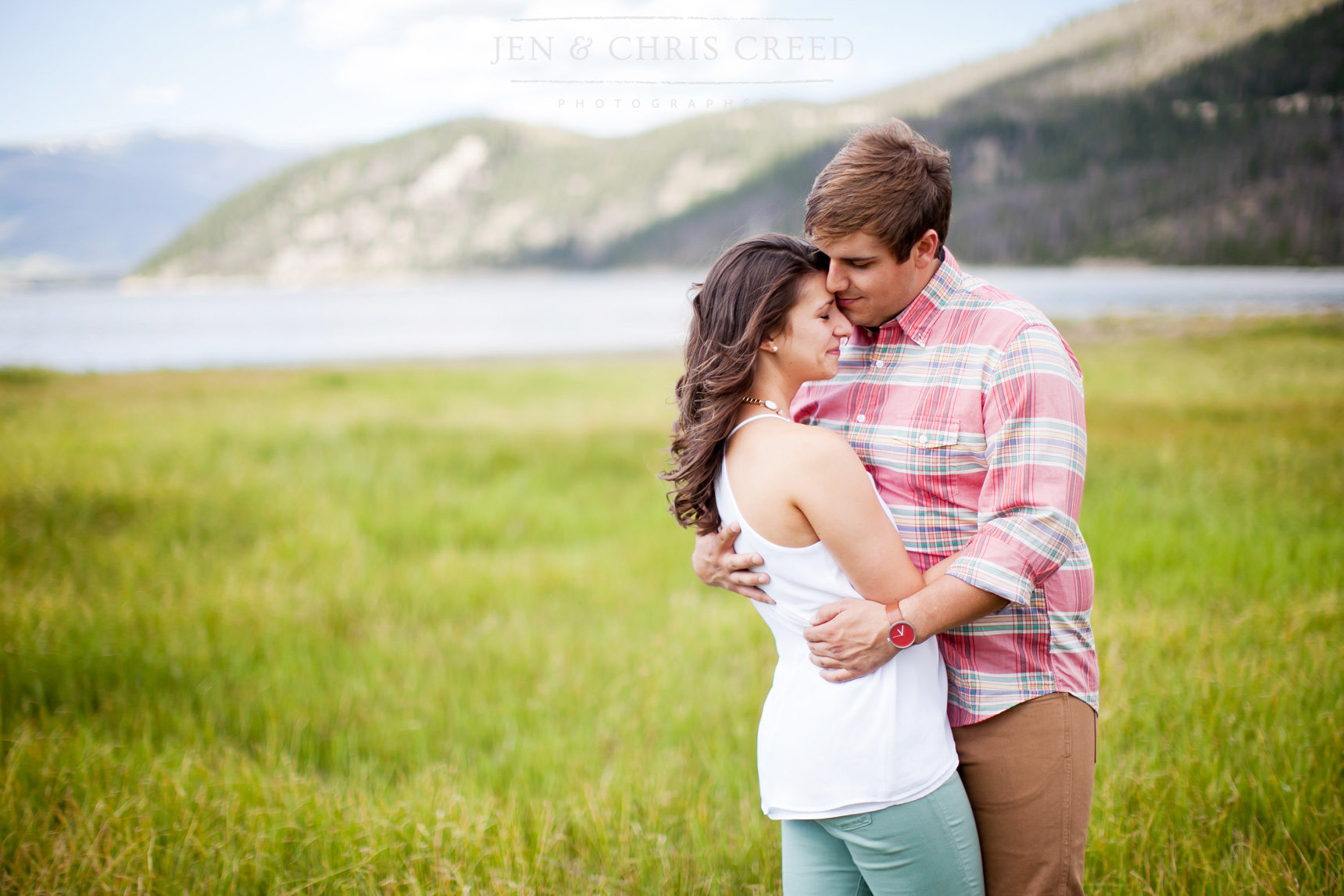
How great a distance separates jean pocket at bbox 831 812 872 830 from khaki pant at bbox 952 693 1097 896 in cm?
42

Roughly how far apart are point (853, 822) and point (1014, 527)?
0.80 metres

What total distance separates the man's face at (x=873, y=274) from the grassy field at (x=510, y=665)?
2.58 meters

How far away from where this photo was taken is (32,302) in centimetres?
4931

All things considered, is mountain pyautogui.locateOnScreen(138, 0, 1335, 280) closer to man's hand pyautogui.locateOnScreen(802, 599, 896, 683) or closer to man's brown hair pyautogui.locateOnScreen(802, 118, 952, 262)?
man's brown hair pyautogui.locateOnScreen(802, 118, 952, 262)

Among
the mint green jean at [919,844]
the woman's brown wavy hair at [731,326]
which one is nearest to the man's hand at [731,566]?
the woman's brown wavy hair at [731,326]

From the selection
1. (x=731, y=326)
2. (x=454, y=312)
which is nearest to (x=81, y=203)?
(x=454, y=312)

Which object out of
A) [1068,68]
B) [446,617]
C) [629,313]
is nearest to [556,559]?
[446,617]

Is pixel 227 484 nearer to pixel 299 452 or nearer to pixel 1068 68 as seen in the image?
pixel 299 452

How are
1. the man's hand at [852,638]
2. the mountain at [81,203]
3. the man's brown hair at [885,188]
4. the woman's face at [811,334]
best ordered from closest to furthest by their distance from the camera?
1. the man's hand at [852,638]
2. the man's brown hair at [885,188]
3. the woman's face at [811,334]
4. the mountain at [81,203]

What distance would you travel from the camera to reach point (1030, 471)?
182 centimetres

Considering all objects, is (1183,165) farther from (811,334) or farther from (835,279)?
(811,334)

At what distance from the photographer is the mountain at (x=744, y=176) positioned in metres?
10.9

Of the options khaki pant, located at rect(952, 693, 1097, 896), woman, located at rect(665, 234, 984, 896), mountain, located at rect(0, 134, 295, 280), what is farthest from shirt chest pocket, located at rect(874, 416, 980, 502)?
mountain, located at rect(0, 134, 295, 280)

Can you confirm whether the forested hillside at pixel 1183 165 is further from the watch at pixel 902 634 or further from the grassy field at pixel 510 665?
the watch at pixel 902 634
